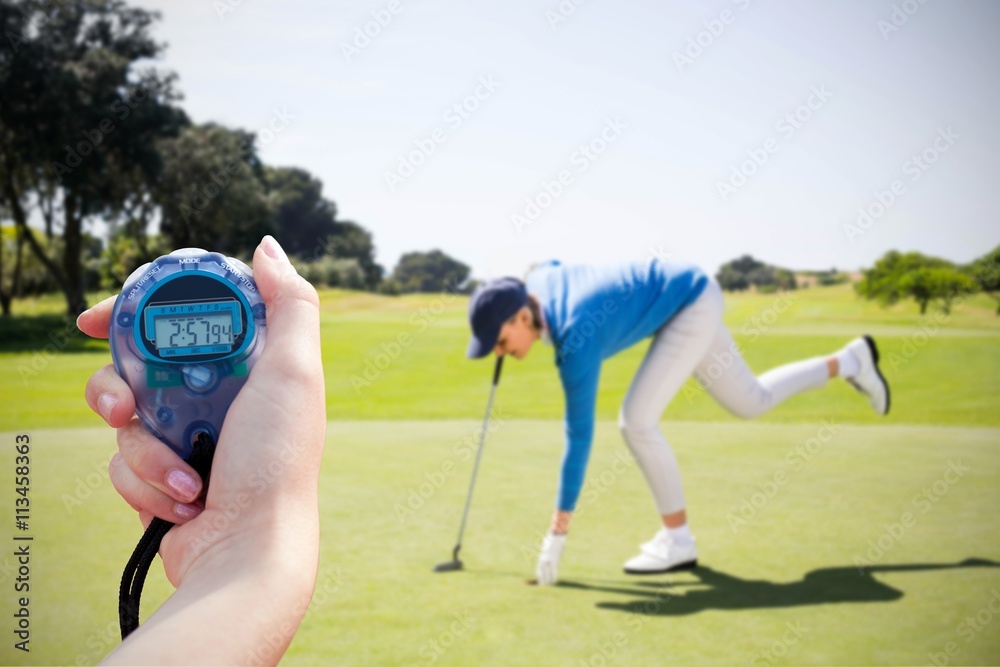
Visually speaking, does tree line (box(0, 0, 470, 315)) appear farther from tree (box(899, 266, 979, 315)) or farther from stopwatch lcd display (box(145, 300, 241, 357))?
stopwatch lcd display (box(145, 300, 241, 357))

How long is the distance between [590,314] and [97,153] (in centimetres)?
2290

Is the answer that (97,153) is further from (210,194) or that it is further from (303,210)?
(303,210)

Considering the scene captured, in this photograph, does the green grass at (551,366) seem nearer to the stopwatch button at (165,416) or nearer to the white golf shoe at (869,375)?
the white golf shoe at (869,375)

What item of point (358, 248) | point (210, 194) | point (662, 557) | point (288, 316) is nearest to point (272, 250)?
point (288, 316)

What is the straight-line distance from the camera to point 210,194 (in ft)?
89.9

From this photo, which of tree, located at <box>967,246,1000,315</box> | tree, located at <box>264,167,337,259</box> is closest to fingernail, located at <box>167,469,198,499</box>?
tree, located at <box>967,246,1000,315</box>

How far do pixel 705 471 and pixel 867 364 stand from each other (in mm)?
1227

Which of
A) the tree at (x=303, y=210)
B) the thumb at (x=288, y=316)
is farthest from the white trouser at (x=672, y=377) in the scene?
the tree at (x=303, y=210)

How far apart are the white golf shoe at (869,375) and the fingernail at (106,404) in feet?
16.0

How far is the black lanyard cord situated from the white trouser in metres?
2.81

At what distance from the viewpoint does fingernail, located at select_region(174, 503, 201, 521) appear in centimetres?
118

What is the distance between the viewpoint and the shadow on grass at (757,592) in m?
3.09

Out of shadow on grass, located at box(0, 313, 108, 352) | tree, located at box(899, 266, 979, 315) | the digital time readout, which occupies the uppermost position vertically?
tree, located at box(899, 266, 979, 315)

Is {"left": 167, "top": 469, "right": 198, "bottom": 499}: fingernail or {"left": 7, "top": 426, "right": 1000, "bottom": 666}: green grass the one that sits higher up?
{"left": 167, "top": 469, "right": 198, "bottom": 499}: fingernail
